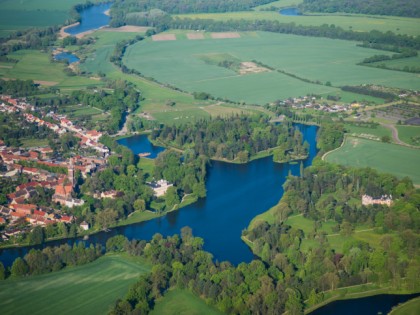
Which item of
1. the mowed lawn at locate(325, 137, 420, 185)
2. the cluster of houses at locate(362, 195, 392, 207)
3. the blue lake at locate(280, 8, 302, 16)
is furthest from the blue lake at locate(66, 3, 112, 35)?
the cluster of houses at locate(362, 195, 392, 207)

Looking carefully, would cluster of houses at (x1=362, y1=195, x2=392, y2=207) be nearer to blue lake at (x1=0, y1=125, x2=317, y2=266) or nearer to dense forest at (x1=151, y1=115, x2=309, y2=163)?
blue lake at (x1=0, y1=125, x2=317, y2=266)

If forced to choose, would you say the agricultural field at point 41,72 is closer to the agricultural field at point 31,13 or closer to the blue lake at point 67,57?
the blue lake at point 67,57

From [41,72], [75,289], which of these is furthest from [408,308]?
[41,72]

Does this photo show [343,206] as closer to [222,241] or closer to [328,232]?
[328,232]

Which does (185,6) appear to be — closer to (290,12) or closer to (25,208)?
(290,12)

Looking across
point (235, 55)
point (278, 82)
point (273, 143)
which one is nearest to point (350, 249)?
point (273, 143)

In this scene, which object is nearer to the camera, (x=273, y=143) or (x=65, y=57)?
(x=273, y=143)
